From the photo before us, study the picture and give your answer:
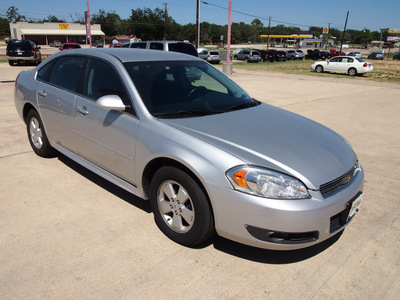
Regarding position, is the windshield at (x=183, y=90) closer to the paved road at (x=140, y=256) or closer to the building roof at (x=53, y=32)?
the paved road at (x=140, y=256)

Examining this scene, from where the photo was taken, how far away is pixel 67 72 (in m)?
4.09

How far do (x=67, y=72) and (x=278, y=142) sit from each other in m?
2.77

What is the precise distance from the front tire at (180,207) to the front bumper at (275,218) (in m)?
0.11

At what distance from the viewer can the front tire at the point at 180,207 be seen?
2.58 meters

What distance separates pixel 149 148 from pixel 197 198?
649 mm

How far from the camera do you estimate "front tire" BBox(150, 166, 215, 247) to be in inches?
102

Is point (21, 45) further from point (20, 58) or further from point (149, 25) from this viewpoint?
point (149, 25)

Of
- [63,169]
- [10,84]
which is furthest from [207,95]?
[10,84]

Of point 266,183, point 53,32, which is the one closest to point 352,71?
point 266,183

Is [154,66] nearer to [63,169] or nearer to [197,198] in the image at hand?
[197,198]

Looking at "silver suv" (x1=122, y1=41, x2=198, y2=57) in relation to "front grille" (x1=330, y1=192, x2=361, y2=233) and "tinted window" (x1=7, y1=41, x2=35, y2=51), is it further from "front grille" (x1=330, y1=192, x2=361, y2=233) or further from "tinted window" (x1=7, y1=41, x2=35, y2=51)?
"tinted window" (x1=7, y1=41, x2=35, y2=51)

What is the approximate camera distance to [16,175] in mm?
4242

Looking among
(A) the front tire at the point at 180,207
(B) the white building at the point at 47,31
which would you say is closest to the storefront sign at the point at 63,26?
(B) the white building at the point at 47,31

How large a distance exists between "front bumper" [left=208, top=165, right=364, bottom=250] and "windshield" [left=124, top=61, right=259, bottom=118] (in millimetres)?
1052
